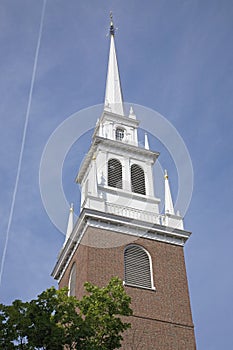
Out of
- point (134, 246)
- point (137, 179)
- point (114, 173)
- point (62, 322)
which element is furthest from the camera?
point (137, 179)

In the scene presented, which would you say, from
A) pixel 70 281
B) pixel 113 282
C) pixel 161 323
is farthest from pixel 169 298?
pixel 113 282

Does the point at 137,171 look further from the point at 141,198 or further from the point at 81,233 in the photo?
the point at 81,233

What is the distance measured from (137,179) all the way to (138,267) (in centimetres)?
702

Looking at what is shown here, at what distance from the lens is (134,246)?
25.8 m

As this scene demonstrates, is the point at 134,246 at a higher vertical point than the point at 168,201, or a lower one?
lower

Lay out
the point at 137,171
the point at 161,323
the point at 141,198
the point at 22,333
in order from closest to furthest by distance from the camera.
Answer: the point at 22,333, the point at 161,323, the point at 141,198, the point at 137,171

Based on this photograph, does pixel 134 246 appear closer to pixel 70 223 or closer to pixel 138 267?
pixel 138 267

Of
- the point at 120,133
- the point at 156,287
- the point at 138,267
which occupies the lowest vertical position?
the point at 156,287

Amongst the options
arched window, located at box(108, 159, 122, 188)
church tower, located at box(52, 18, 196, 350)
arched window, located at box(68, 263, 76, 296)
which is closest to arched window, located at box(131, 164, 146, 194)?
church tower, located at box(52, 18, 196, 350)

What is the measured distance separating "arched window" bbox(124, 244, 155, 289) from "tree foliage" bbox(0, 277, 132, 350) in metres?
8.64

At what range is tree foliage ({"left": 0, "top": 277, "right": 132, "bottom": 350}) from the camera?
45.3ft

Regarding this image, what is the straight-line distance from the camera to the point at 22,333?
13.9 metres

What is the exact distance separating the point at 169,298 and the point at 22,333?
11405 millimetres

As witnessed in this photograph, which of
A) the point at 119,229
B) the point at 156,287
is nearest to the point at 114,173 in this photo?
the point at 119,229
